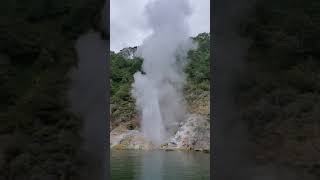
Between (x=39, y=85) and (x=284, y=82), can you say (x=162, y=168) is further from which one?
(x=284, y=82)

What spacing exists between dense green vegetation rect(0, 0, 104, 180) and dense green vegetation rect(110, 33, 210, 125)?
15.5 metres

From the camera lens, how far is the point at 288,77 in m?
5.36

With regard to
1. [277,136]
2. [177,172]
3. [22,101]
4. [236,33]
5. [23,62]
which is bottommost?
[177,172]

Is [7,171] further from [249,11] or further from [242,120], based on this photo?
[249,11]

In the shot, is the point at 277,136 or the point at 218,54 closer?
the point at 277,136

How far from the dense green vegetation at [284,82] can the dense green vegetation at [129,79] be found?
1532 cm

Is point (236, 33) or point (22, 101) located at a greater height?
point (236, 33)

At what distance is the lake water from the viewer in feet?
40.5

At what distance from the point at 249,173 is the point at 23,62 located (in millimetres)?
2862

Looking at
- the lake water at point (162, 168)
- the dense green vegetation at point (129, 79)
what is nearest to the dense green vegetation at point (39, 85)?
the lake water at point (162, 168)

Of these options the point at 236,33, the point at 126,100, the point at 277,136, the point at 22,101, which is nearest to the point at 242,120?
the point at 277,136

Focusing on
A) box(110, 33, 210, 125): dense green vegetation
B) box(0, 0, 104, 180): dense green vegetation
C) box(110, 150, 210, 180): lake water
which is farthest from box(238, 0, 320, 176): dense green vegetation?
box(110, 33, 210, 125): dense green vegetation

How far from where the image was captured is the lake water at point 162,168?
12352 mm

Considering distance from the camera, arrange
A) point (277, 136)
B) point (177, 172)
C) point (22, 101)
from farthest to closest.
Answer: point (177, 172)
point (22, 101)
point (277, 136)
